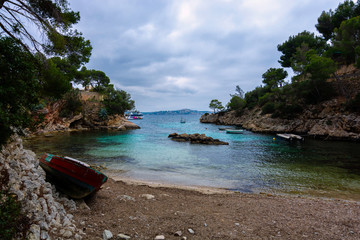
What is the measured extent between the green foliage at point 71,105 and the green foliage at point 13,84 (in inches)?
1953

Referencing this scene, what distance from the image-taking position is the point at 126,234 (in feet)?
15.8

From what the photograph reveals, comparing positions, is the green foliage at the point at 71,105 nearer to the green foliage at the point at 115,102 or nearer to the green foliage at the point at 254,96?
the green foliage at the point at 115,102

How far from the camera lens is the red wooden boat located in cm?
629

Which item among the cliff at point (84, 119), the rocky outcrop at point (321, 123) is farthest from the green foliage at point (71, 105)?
the rocky outcrop at point (321, 123)

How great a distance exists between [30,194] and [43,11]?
7.49m

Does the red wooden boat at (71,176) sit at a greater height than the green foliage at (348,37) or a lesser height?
lesser

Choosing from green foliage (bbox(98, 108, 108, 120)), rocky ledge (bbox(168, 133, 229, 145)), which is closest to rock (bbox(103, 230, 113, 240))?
rocky ledge (bbox(168, 133, 229, 145))

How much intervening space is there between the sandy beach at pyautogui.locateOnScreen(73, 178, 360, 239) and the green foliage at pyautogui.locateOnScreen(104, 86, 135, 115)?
176 ft

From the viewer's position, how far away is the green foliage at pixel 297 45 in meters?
55.3

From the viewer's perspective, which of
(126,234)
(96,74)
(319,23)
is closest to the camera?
(126,234)

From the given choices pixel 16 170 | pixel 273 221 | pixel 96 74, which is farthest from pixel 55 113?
pixel 273 221

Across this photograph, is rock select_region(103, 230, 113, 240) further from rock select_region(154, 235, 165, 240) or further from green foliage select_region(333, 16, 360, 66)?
green foliage select_region(333, 16, 360, 66)

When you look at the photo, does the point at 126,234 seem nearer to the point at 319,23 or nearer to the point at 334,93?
the point at 334,93

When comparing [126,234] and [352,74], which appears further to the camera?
[352,74]
